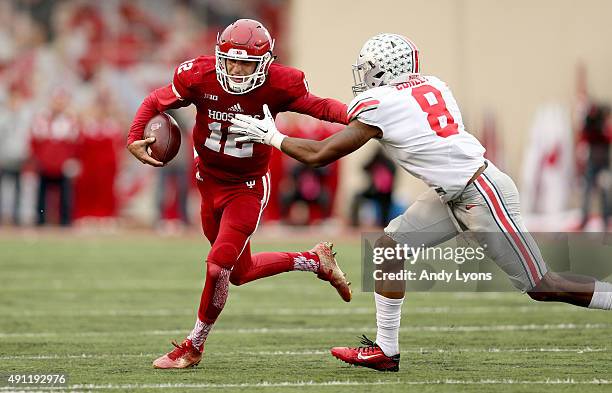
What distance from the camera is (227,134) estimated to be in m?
6.28

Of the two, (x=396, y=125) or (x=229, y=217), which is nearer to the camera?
(x=396, y=125)

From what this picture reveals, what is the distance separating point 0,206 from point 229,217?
1197 cm

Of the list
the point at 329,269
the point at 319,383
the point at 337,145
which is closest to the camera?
the point at 319,383

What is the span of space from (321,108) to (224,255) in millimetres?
859

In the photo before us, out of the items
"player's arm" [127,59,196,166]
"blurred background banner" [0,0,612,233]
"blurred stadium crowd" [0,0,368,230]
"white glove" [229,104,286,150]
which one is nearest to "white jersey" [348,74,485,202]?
"white glove" [229,104,286,150]

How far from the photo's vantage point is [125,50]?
1900 centimetres

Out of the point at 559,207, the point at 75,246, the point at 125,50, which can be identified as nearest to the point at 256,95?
the point at 75,246

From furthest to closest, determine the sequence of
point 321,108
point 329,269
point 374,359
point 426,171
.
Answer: point 329,269 < point 321,108 < point 374,359 < point 426,171

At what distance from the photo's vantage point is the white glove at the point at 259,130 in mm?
5734

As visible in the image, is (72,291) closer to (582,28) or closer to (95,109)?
(95,109)

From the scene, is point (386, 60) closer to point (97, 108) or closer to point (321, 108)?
point (321, 108)

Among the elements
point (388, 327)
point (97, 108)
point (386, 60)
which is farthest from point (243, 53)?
point (97, 108)

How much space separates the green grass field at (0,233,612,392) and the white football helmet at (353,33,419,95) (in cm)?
134

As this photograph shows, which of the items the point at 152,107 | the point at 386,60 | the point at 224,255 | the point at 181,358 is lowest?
the point at 181,358
